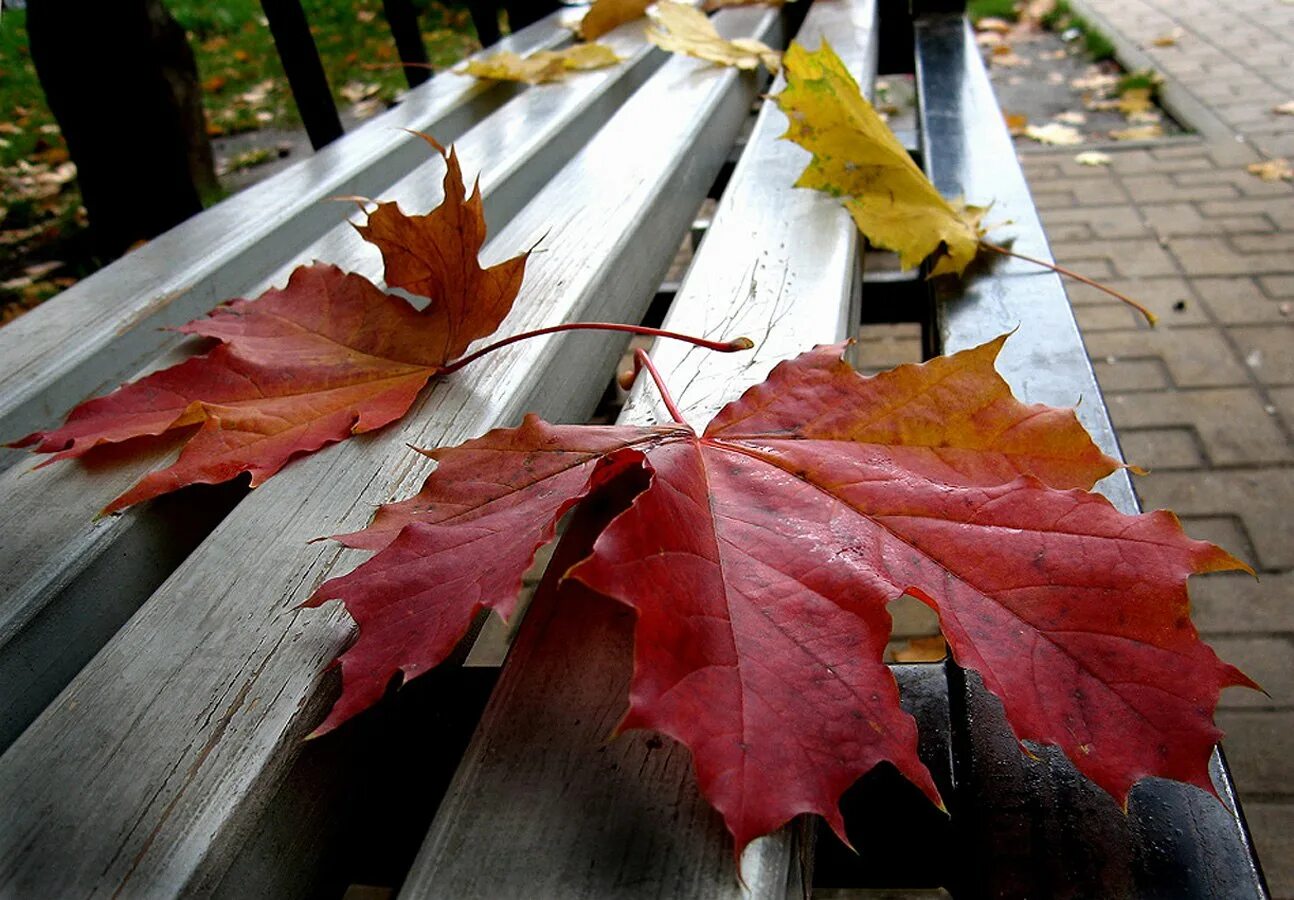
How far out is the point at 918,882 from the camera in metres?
0.63

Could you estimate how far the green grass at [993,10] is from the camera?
667 centimetres

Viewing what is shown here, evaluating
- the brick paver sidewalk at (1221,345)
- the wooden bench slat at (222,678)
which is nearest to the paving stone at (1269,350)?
the brick paver sidewalk at (1221,345)

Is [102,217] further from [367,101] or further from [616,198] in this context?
[367,101]

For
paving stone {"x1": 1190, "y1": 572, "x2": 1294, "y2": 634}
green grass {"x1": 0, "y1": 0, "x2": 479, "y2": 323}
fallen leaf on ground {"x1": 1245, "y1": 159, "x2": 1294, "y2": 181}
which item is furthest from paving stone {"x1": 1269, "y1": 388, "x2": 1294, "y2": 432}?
green grass {"x1": 0, "y1": 0, "x2": 479, "y2": 323}

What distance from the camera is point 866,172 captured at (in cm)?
120

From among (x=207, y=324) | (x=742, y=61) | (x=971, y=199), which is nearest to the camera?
(x=207, y=324)

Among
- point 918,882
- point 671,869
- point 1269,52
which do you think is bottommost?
point 1269,52

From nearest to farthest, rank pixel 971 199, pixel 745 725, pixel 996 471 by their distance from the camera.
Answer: pixel 745 725 < pixel 996 471 < pixel 971 199

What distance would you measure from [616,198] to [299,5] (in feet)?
3.68

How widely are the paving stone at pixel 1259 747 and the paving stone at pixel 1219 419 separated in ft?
2.65

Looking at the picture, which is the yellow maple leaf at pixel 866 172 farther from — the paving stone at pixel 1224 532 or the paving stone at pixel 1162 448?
the paving stone at pixel 1162 448

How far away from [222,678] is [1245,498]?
7.88 ft

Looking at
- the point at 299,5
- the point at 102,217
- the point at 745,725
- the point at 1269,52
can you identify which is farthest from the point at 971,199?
the point at 1269,52

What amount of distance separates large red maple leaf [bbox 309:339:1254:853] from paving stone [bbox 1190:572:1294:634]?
1659 millimetres
